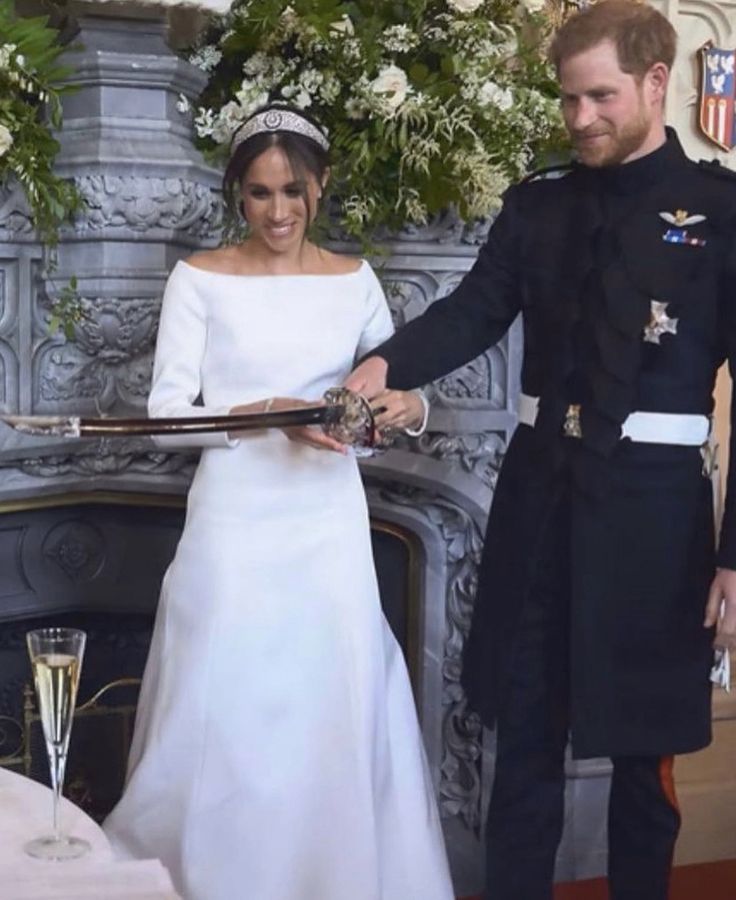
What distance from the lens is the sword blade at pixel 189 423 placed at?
178 centimetres

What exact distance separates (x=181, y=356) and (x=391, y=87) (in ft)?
2.12

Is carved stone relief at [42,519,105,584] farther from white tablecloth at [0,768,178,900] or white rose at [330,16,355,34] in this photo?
white tablecloth at [0,768,178,900]

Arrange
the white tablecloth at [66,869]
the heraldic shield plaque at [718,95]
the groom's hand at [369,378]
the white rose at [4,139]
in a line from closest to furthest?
the white tablecloth at [66,869] → the groom's hand at [369,378] → the white rose at [4,139] → the heraldic shield plaque at [718,95]

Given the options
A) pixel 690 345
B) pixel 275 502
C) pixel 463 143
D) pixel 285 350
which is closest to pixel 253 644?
pixel 275 502

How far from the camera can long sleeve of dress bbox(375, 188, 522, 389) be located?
7.10 feet

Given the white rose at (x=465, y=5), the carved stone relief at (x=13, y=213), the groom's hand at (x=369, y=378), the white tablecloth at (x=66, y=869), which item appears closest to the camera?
the white tablecloth at (x=66, y=869)

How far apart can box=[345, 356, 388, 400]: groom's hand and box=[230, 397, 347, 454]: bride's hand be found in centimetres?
8

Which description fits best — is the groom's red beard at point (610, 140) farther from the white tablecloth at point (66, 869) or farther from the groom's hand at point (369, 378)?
the white tablecloth at point (66, 869)

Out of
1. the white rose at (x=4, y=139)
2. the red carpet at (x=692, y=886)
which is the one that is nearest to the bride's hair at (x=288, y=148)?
the white rose at (x=4, y=139)

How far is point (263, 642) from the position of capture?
2172 mm

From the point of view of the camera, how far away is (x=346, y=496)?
2215 millimetres

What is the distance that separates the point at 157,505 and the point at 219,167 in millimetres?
671

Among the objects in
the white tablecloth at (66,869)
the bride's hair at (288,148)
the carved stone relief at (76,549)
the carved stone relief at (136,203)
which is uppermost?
the bride's hair at (288,148)

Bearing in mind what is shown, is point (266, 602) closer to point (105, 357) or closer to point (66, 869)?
point (105, 357)
